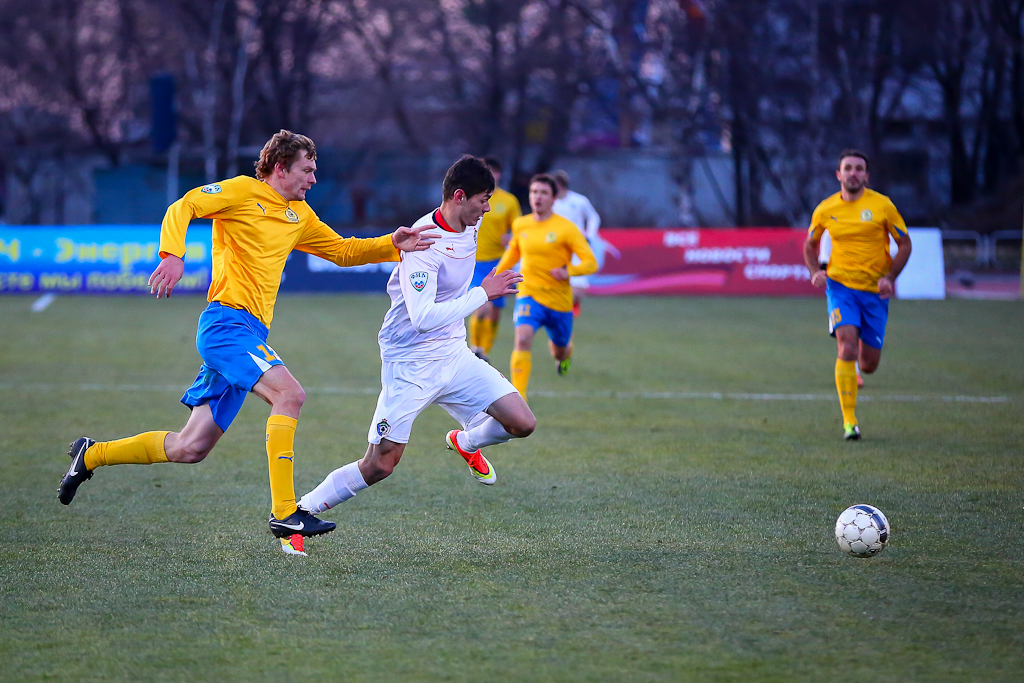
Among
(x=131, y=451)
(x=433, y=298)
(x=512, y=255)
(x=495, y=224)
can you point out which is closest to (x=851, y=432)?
(x=512, y=255)

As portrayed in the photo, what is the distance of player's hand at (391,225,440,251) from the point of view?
5.12 m

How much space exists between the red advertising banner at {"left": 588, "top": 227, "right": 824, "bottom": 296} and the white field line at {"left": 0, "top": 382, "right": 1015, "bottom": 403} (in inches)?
443

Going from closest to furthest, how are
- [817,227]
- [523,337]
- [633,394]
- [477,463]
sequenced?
[477,463] < [817,227] < [523,337] < [633,394]

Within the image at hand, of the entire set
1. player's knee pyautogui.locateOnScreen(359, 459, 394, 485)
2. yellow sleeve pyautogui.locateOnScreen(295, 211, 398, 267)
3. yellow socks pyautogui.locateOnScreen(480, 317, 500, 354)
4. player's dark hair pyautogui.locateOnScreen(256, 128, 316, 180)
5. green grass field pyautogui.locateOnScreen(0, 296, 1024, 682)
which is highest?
player's dark hair pyautogui.locateOnScreen(256, 128, 316, 180)

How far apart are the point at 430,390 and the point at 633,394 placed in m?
5.34

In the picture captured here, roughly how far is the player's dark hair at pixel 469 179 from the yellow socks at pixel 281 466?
Answer: 1.37m

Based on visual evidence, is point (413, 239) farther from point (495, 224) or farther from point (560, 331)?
point (495, 224)

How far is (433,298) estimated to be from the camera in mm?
5031

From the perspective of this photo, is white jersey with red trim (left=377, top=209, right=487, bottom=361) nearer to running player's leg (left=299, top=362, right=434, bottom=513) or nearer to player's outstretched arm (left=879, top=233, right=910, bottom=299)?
running player's leg (left=299, top=362, right=434, bottom=513)

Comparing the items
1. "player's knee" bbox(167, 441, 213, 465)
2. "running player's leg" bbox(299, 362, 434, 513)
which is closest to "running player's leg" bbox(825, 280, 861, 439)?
"running player's leg" bbox(299, 362, 434, 513)

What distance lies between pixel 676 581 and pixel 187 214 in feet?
9.33

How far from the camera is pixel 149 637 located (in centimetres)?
383

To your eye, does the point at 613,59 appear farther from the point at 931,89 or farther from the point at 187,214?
the point at 187,214

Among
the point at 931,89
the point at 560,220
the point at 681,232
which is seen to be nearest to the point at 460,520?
the point at 560,220
